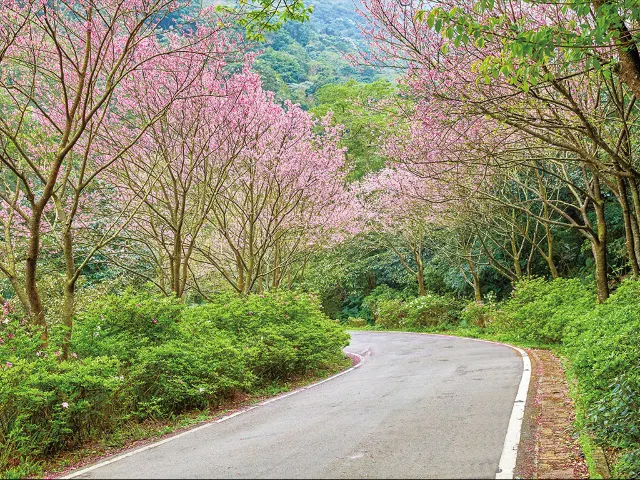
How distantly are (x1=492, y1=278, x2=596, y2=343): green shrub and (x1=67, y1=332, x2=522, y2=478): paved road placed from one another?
2.67 metres

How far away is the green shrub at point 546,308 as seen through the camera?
13172 millimetres

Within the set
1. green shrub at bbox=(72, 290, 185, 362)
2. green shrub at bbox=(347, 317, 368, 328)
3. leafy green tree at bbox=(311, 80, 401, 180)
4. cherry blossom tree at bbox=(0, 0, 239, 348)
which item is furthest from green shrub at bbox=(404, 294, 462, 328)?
green shrub at bbox=(72, 290, 185, 362)

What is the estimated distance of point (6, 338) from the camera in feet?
20.2

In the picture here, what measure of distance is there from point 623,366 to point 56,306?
13.1m

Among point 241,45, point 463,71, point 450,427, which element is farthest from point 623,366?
point 241,45

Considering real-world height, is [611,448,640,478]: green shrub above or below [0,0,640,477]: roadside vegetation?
below

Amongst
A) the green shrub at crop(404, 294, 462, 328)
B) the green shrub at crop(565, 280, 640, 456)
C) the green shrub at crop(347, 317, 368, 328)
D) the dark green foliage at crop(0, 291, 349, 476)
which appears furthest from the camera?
the green shrub at crop(347, 317, 368, 328)

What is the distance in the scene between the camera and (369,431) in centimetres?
571

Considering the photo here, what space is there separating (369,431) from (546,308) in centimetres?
1045

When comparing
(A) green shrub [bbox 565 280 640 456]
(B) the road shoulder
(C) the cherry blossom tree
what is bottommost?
(B) the road shoulder

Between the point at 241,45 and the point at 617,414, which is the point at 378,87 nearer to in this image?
the point at 241,45

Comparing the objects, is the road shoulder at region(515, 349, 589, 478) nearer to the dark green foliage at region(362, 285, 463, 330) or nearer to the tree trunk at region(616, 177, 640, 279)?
the tree trunk at region(616, 177, 640, 279)

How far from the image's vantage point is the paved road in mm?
1991

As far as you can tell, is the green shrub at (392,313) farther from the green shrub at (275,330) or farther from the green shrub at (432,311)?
the green shrub at (275,330)
